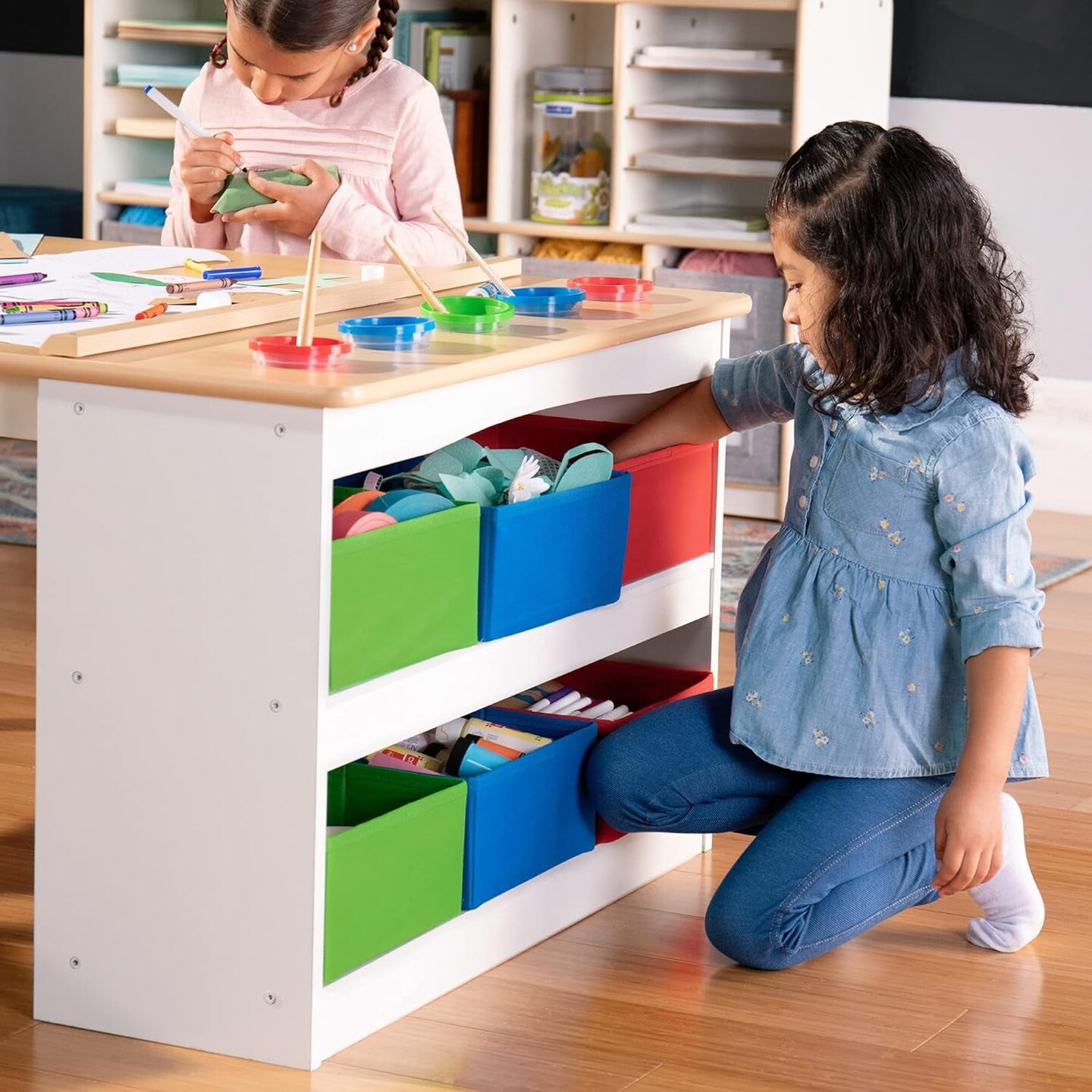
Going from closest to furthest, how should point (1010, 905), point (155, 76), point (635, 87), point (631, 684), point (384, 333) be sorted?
point (384, 333), point (1010, 905), point (631, 684), point (635, 87), point (155, 76)

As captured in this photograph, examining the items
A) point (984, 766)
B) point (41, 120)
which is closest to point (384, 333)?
point (984, 766)

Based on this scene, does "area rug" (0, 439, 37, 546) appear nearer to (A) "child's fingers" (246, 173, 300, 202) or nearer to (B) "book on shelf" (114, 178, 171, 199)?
(B) "book on shelf" (114, 178, 171, 199)

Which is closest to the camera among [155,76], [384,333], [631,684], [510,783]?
[384,333]

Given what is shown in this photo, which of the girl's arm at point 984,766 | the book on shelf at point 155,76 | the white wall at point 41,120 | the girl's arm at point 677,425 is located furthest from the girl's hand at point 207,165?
the white wall at point 41,120

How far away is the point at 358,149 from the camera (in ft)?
7.59

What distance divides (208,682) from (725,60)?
240 cm

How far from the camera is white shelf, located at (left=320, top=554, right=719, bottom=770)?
1438 mm

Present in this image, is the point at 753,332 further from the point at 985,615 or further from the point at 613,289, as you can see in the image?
the point at 985,615

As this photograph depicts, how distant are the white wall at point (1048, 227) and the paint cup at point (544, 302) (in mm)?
2200

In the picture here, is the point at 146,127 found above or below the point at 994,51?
below

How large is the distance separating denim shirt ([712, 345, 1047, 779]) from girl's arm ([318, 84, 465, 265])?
0.66 meters

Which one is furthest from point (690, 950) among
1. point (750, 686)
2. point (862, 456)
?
point (862, 456)

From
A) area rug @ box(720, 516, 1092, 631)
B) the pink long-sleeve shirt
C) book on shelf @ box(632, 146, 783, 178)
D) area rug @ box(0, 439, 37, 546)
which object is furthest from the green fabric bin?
book on shelf @ box(632, 146, 783, 178)

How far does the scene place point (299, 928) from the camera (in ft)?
4.67
